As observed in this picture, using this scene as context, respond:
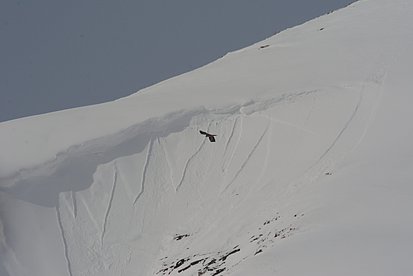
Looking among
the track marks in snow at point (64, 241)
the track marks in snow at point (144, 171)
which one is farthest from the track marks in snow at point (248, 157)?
the track marks in snow at point (64, 241)

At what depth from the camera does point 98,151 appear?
11.7 metres

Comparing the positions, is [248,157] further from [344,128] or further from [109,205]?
[109,205]

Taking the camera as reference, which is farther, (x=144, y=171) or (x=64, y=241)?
(x=144, y=171)

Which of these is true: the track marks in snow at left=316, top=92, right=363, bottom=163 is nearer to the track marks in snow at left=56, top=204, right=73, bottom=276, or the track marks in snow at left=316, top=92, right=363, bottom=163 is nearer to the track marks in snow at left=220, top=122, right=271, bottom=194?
the track marks in snow at left=220, top=122, right=271, bottom=194

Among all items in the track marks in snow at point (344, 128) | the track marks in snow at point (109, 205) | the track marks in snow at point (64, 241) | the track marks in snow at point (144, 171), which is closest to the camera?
the track marks in snow at point (64, 241)

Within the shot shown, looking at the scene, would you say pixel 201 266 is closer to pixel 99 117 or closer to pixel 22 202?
pixel 22 202

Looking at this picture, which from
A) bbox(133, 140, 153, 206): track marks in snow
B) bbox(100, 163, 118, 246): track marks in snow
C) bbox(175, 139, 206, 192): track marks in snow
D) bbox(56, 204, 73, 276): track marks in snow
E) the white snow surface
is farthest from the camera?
bbox(175, 139, 206, 192): track marks in snow

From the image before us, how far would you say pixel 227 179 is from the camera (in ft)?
36.3

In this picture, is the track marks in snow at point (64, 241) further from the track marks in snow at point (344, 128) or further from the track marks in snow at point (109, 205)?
the track marks in snow at point (344, 128)

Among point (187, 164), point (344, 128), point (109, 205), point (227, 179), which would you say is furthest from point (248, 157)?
point (109, 205)

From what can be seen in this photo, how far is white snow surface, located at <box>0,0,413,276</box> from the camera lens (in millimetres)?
7016

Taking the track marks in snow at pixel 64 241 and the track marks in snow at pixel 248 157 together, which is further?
the track marks in snow at pixel 248 157

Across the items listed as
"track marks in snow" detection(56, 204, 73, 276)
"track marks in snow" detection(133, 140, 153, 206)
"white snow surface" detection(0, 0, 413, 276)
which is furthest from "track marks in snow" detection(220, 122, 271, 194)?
"track marks in snow" detection(56, 204, 73, 276)

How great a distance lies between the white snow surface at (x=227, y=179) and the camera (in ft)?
23.0
